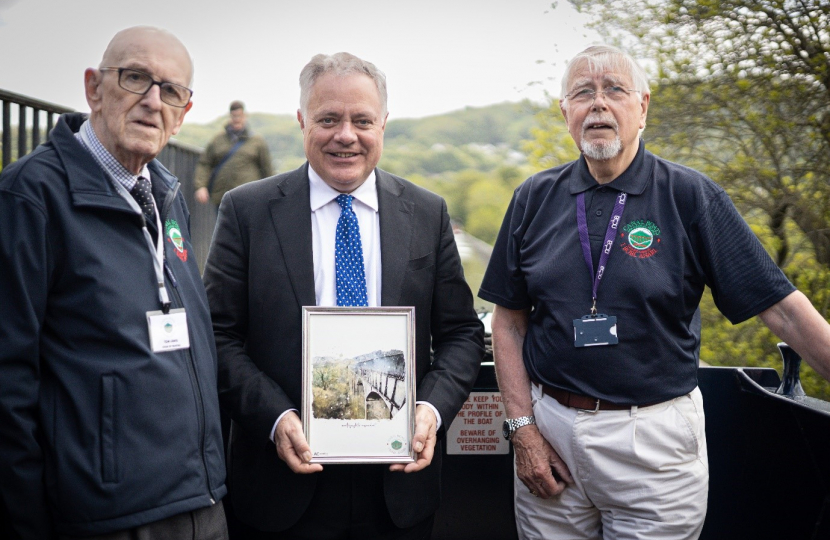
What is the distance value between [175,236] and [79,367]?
1.84ft

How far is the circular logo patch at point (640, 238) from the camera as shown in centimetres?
274

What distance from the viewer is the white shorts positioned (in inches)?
107

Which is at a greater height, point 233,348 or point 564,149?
point 564,149

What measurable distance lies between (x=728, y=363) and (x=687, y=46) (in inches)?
107

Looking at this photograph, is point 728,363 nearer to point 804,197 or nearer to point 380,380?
point 804,197

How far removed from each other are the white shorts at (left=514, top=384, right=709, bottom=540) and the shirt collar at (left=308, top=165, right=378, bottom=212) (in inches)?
38.5

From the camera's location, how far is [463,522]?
3.66m

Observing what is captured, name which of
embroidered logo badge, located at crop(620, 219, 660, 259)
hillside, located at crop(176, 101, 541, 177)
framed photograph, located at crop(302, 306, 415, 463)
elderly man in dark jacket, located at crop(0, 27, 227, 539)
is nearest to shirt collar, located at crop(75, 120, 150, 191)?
elderly man in dark jacket, located at crop(0, 27, 227, 539)

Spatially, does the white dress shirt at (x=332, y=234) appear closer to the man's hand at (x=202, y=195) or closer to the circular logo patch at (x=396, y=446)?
the circular logo patch at (x=396, y=446)

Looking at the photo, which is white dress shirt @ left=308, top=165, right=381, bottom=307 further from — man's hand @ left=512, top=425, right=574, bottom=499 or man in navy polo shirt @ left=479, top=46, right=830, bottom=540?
man's hand @ left=512, top=425, right=574, bottom=499

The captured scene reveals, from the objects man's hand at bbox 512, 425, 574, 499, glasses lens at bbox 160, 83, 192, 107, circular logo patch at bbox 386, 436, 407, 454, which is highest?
glasses lens at bbox 160, 83, 192, 107

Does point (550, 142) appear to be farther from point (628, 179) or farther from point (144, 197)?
point (144, 197)

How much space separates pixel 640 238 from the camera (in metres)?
2.75

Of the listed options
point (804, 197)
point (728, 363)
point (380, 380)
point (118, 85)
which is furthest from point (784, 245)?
point (118, 85)
